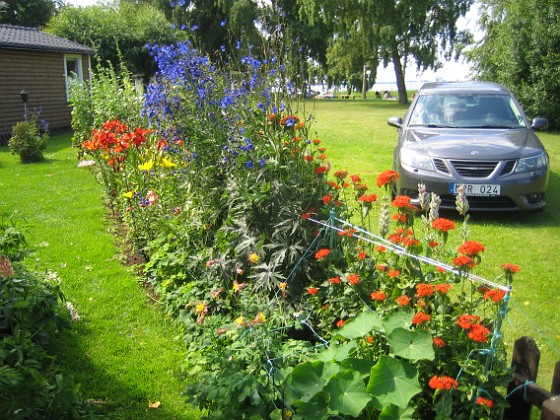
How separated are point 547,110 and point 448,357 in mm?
17470

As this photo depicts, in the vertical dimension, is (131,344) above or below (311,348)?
below

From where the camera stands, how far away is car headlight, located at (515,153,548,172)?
6.87 metres

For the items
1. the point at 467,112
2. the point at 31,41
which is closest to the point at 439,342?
the point at 467,112

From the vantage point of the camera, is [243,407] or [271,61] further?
[271,61]

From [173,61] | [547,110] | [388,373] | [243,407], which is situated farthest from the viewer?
[547,110]

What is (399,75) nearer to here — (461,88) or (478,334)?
(461,88)

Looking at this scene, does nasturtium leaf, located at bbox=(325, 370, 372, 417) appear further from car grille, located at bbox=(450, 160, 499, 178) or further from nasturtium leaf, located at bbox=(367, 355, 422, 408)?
car grille, located at bbox=(450, 160, 499, 178)

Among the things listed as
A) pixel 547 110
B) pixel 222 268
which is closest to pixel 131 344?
pixel 222 268

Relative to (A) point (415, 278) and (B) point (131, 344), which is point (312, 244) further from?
(B) point (131, 344)

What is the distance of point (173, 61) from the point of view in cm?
523

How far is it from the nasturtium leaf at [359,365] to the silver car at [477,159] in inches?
179

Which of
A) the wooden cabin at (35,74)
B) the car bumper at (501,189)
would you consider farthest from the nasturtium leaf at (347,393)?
the wooden cabin at (35,74)

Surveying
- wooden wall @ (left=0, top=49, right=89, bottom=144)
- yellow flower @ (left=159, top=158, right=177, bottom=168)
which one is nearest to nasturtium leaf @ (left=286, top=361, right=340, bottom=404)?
yellow flower @ (left=159, top=158, right=177, bottom=168)

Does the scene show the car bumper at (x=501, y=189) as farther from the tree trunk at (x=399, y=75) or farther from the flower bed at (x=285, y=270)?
the tree trunk at (x=399, y=75)
